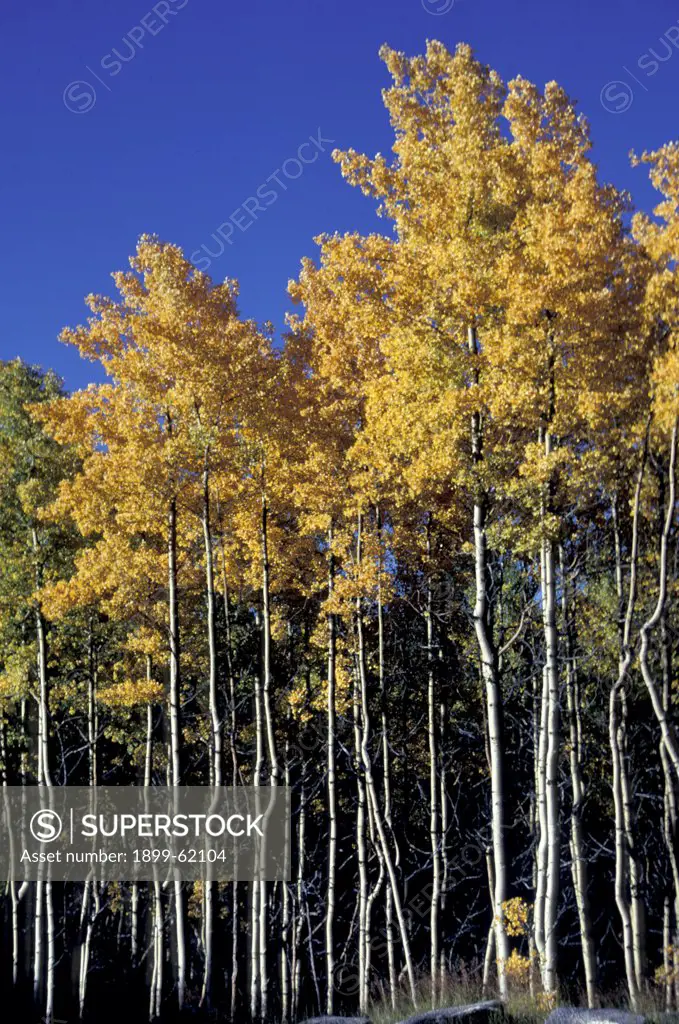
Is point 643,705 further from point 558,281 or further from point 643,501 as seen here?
point 558,281

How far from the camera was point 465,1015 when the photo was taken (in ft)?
31.7

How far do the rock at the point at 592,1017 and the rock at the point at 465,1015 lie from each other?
2.86 feet

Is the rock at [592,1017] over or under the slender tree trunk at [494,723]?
under

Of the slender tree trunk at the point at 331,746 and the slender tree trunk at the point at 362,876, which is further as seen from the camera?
the slender tree trunk at the point at 362,876

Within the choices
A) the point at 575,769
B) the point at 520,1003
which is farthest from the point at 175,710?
the point at 520,1003

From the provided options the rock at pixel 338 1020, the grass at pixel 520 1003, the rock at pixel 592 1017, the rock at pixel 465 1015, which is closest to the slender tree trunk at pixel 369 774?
the grass at pixel 520 1003

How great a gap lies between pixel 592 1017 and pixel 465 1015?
1449 millimetres

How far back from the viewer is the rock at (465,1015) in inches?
377

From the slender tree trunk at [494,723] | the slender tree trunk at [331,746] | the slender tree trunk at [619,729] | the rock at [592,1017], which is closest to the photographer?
the rock at [592,1017]

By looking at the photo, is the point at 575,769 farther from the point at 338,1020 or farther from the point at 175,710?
the point at 338,1020

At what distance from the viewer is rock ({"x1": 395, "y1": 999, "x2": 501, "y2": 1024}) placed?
9586mm

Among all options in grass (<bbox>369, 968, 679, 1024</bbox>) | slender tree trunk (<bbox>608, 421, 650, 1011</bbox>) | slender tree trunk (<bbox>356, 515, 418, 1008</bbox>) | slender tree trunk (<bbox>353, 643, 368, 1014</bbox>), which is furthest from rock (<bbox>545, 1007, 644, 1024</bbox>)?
slender tree trunk (<bbox>353, 643, 368, 1014</bbox>)

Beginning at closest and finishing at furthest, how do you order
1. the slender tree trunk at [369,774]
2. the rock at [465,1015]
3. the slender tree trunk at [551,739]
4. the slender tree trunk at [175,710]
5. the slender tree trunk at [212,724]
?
Result: the rock at [465,1015]
the slender tree trunk at [551,739]
the slender tree trunk at [212,724]
the slender tree trunk at [175,710]
the slender tree trunk at [369,774]

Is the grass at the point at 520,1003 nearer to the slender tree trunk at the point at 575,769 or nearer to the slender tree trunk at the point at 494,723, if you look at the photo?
the slender tree trunk at the point at 494,723
